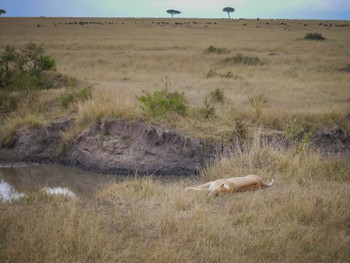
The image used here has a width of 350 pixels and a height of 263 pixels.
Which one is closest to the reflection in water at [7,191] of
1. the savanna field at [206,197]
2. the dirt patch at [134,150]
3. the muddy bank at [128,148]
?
the savanna field at [206,197]

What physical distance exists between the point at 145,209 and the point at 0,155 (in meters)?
6.88

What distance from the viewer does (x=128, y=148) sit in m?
11.0

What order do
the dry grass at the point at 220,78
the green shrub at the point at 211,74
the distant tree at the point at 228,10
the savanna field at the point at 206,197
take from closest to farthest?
the savanna field at the point at 206,197, the dry grass at the point at 220,78, the green shrub at the point at 211,74, the distant tree at the point at 228,10

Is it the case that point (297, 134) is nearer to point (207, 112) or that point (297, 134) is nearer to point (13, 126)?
point (207, 112)

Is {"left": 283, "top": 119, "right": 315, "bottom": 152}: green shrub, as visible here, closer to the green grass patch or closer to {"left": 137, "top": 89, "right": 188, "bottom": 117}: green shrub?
{"left": 137, "top": 89, "right": 188, "bottom": 117}: green shrub

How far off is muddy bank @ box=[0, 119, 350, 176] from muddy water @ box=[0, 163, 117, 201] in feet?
1.29

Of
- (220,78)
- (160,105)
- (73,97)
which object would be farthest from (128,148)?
(220,78)

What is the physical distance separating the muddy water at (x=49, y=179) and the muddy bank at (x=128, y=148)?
1.29 feet

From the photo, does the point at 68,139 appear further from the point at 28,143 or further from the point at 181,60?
the point at 181,60

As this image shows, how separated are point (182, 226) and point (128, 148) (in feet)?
19.5

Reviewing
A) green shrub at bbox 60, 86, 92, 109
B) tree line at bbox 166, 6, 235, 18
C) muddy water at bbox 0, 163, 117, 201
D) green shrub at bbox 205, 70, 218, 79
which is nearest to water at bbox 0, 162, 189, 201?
muddy water at bbox 0, 163, 117, 201

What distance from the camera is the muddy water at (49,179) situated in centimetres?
899

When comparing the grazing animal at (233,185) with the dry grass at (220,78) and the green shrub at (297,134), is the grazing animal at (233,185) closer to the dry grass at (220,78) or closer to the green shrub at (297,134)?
the green shrub at (297,134)

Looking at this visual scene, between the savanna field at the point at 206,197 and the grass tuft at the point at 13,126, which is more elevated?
the savanna field at the point at 206,197
